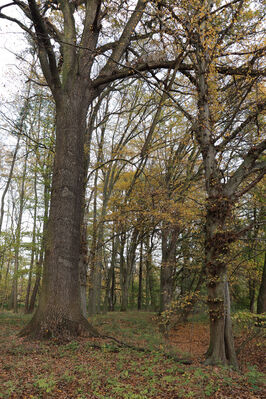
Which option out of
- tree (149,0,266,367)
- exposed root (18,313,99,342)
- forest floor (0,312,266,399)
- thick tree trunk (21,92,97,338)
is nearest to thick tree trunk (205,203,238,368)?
tree (149,0,266,367)

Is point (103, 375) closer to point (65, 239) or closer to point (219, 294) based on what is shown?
point (65, 239)

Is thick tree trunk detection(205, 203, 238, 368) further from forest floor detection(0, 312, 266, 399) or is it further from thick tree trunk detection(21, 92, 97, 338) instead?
thick tree trunk detection(21, 92, 97, 338)

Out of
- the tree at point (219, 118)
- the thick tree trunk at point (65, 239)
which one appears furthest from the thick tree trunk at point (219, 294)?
the thick tree trunk at point (65, 239)

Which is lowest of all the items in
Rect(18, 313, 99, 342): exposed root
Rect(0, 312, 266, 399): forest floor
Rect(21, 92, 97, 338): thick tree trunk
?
Rect(0, 312, 266, 399): forest floor

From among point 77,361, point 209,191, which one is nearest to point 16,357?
point 77,361

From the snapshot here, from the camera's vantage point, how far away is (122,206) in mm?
10234

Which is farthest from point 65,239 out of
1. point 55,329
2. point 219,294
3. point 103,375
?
point 219,294

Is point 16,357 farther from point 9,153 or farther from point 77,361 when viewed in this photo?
point 9,153

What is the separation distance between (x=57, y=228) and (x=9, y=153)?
45.9ft

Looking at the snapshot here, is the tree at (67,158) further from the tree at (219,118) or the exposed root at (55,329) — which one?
the tree at (219,118)

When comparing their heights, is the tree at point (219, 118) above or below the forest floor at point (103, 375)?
above

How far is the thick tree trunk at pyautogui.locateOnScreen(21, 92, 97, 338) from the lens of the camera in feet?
18.6

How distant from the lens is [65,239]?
243 inches

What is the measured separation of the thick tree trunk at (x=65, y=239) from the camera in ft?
18.6
